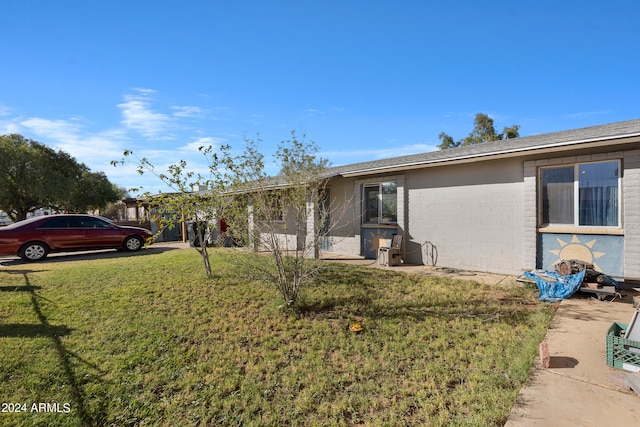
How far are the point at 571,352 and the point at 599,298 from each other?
8.83 feet

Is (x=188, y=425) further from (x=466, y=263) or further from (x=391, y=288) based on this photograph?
(x=466, y=263)

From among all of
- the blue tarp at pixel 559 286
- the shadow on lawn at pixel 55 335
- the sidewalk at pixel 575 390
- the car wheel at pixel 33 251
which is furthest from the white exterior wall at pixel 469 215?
the car wheel at pixel 33 251

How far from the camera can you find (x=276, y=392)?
3.13m

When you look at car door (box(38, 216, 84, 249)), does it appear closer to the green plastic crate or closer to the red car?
the red car

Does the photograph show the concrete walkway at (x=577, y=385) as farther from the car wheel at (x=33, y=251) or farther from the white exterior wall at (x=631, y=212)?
the car wheel at (x=33, y=251)

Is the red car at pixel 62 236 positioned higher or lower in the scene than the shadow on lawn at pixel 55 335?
higher

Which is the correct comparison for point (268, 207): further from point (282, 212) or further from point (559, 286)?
point (559, 286)

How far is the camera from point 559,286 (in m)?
5.61

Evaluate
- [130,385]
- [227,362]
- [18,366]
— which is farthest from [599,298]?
[18,366]

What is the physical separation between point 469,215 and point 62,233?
12879mm

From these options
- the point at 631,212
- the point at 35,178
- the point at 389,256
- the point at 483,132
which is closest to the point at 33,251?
the point at 389,256

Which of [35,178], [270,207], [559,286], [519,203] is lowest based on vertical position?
[559,286]

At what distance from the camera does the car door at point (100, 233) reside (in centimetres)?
1102

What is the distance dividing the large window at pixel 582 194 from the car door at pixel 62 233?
46.2 ft
